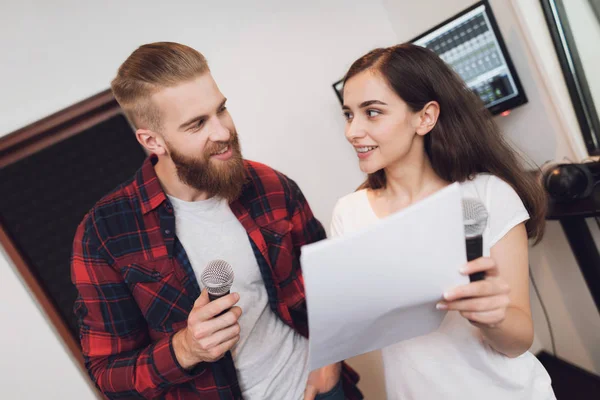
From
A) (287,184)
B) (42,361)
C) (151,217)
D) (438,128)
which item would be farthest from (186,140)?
(42,361)

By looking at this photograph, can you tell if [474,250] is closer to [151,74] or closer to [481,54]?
[151,74]

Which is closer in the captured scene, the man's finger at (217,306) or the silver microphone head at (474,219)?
the silver microphone head at (474,219)

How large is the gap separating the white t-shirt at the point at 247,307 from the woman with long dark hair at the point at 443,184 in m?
0.30

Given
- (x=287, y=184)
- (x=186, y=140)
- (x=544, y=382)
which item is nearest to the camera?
(x=544, y=382)

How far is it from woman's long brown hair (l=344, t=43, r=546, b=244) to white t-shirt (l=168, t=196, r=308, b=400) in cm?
65

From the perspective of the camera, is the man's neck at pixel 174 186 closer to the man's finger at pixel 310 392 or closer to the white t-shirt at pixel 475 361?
the white t-shirt at pixel 475 361

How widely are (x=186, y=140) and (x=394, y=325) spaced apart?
78 centimetres

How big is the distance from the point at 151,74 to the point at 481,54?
1.40 m

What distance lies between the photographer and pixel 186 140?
4.06ft

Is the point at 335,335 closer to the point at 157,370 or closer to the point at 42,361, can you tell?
the point at 157,370

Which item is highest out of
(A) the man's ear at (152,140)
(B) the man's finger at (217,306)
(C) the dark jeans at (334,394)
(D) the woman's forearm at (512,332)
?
(A) the man's ear at (152,140)

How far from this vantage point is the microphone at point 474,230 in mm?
764

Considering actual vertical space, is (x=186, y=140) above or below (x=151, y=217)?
above

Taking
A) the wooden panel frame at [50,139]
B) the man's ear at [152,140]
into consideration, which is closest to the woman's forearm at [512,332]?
the man's ear at [152,140]
